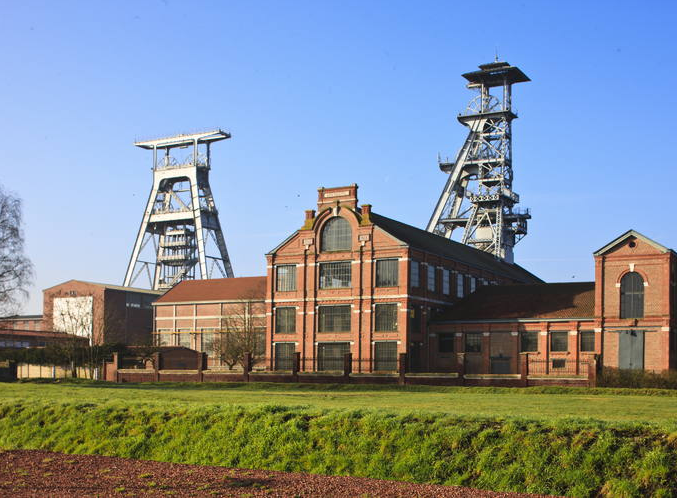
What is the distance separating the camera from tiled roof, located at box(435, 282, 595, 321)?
5806 cm

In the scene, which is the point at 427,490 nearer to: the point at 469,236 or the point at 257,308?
the point at 257,308

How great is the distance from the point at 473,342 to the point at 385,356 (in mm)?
6518

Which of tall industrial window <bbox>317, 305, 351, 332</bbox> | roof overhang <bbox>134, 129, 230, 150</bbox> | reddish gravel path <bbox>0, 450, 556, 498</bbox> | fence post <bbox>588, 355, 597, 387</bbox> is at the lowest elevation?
fence post <bbox>588, 355, 597, 387</bbox>

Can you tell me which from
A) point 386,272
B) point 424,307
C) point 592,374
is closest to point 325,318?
point 386,272

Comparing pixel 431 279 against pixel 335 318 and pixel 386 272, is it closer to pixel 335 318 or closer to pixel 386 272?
pixel 386 272

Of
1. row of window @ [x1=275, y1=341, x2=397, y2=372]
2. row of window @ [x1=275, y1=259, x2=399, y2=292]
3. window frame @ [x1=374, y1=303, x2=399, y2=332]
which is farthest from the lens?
row of window @ [x1=275, y1=259, x2=399, y2=292]

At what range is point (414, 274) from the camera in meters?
60.0

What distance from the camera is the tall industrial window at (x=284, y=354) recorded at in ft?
204

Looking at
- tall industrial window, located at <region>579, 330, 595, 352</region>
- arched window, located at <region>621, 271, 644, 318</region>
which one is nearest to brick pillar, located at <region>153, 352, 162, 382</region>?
tall industrial window, located at <region>579, 330, 595, 352</region>

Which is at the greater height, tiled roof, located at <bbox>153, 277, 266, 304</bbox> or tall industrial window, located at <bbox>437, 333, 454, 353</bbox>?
tiled roof, located at <bbox>153, 277, 266, 304</bbox>

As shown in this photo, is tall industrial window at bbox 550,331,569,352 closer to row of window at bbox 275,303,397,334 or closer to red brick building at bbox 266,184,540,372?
red brick building at bbox 266,184,540,372

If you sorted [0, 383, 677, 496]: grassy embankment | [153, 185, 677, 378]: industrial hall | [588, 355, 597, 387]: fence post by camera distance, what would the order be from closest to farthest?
[0, 383, 677, 496]: grassy embankment < [588, 355, 597, 387]: fence post < [153, 185, 677, 378]: industrial hall

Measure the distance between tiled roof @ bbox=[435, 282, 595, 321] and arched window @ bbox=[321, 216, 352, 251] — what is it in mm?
8782

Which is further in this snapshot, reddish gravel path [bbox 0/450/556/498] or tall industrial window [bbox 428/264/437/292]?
tall industrial window [bbox 428/264/437/292]
